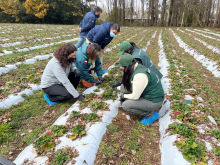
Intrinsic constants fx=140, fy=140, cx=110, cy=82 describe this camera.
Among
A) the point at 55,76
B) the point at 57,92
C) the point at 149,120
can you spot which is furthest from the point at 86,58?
the point at 149,120

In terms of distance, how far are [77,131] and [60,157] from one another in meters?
0.61

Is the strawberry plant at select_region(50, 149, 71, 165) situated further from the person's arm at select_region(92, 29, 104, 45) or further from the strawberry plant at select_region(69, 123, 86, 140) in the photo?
the person's arm at select_region(92, 29, 104, 45)

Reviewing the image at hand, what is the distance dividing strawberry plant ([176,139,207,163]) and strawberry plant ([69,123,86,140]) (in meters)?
1.93

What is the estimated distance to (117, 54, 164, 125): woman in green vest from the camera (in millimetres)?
2928

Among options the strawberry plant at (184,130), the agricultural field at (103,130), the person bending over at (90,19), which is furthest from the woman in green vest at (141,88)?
the person bending over at (90,19)

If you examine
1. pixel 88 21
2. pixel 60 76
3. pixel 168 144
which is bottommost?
pixel 168 144

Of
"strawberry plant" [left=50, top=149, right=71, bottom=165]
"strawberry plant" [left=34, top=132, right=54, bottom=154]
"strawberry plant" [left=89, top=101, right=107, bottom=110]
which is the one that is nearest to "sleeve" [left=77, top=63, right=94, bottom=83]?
"strawberry plant" [left=89, top=101, right=107, bottom=110]

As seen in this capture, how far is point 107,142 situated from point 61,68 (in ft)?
7.06

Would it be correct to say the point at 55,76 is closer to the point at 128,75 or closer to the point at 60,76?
the point at 60,76

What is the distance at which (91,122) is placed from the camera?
335 centimetres

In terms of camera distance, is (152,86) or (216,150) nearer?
(216,150)

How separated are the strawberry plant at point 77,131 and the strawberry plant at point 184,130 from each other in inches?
77.1

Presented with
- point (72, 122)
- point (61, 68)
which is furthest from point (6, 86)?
point (72, 122)

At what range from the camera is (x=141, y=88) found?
9.84 feet
